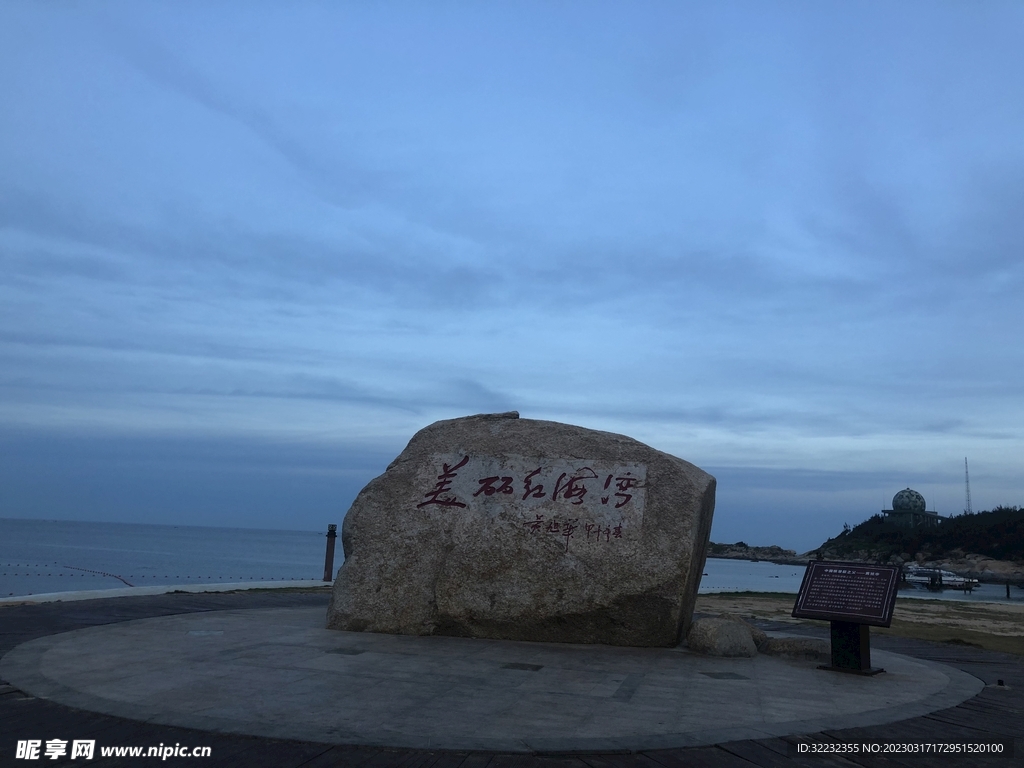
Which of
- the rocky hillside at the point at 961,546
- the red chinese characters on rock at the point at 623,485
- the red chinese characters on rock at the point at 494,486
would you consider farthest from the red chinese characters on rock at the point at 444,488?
→ the rocky hillside at the point at 961,546

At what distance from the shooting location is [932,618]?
688 inches

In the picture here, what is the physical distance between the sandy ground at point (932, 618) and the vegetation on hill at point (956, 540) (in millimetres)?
62982

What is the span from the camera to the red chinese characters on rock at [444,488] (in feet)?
37.9

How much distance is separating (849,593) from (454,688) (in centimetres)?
497

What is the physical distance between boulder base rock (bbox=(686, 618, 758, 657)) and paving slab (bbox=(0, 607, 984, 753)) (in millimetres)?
249

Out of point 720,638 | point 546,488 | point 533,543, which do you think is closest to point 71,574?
point 546,488

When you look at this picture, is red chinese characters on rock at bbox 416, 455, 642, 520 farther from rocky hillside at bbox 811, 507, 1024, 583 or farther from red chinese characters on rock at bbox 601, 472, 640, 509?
rocky hillside at bbox 811, 507, 1024, 583

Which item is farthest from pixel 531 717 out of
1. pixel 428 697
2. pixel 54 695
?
pixel 54 695

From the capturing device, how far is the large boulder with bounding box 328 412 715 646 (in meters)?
10.5

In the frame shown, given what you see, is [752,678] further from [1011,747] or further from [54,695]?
[54,695]

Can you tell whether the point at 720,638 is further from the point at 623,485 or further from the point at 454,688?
the point at 454,688
